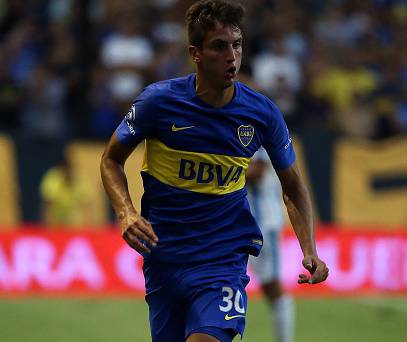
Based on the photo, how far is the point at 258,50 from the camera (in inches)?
631

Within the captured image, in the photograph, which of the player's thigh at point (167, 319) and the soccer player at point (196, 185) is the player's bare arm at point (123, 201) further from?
the player's thigh at point (167, 319)

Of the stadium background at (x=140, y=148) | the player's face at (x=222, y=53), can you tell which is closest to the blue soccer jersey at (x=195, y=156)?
the player's face at (x=222, y=53)

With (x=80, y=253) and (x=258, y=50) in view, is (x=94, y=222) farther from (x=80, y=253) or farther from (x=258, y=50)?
(x=258, y=50)

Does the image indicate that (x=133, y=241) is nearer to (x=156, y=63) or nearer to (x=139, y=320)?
(x=139, y=320)

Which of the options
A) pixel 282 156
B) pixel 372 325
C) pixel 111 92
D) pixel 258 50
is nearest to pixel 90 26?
pixel 111 92

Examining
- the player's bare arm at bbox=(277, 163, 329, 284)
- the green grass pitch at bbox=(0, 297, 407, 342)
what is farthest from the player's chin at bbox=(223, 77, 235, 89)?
the green grass pitch at bbox=(0, 297, 407, 342)

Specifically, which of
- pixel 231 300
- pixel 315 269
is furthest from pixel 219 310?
pixel 315 269

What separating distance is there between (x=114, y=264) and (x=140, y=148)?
2.60 metres

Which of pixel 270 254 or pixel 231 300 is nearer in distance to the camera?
pixel 231 300

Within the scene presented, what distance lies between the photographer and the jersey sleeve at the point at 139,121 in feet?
18.3

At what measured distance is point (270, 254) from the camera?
9.30 metres

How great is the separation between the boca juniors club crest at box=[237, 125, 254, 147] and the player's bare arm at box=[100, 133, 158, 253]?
0.60m

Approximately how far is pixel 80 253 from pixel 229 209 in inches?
309

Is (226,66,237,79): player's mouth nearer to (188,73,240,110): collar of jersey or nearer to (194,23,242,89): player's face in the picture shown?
(194,23,242,89): player's face
